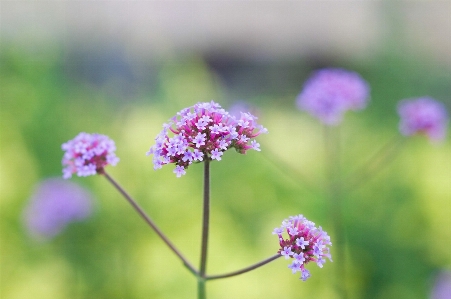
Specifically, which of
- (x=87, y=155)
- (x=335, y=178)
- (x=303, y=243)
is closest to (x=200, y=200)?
(x=335, y=178)

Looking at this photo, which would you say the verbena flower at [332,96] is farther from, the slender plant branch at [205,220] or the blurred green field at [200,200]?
the slender plant branch at [205,220]

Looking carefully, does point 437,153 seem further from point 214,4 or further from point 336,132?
point 214,4

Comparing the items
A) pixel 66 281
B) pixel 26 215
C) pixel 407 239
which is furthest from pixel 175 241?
pixel 407 239

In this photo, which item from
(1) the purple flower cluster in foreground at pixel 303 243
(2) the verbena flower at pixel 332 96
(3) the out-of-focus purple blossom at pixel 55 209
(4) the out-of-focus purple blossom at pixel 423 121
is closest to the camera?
(1) the purple flower cluster in foreground at pixel 303 243

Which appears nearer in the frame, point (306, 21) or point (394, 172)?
point (394, 172)

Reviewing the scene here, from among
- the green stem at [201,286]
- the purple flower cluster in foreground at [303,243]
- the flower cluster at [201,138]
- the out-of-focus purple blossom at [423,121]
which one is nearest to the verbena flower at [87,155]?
the flower cluster at [201,138]

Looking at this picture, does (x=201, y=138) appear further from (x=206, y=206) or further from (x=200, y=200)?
(x=200, y=200)
